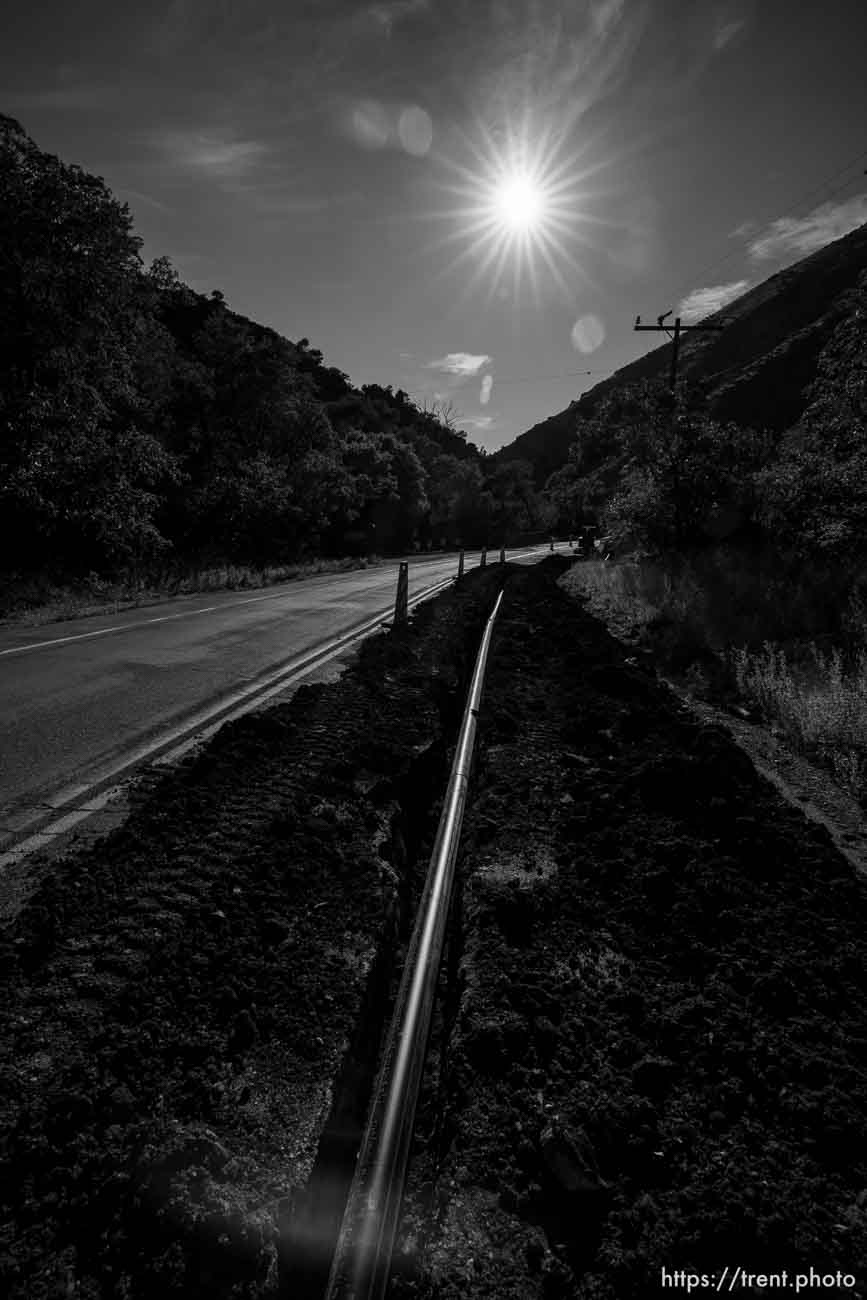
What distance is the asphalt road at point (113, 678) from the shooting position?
4721 mm

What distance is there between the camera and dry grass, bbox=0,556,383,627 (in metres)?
13.6

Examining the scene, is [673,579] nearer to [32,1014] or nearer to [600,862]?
[600,862]

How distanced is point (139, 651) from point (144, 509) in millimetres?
11393

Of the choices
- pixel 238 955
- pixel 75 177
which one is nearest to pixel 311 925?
pixel 238 955

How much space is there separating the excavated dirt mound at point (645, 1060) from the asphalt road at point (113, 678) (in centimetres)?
273

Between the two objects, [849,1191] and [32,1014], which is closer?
[849,1191]

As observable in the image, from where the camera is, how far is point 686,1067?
2.39m

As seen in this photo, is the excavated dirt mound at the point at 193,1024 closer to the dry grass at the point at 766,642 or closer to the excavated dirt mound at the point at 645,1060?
the excavated dirt mound at the point at 645,1060

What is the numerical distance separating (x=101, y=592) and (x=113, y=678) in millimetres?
11315

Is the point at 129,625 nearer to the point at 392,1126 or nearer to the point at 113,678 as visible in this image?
the point at 113,678

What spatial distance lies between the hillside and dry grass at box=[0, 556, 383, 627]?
39052 mm

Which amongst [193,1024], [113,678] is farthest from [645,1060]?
[113,678]

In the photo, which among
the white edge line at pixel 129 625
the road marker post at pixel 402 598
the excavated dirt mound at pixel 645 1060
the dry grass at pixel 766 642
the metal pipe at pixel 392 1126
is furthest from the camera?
the road marker post at pixel 402 598

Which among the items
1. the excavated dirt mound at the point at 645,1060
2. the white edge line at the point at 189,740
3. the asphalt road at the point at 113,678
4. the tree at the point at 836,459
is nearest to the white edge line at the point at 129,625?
the asphalt road at the point at 113,678
